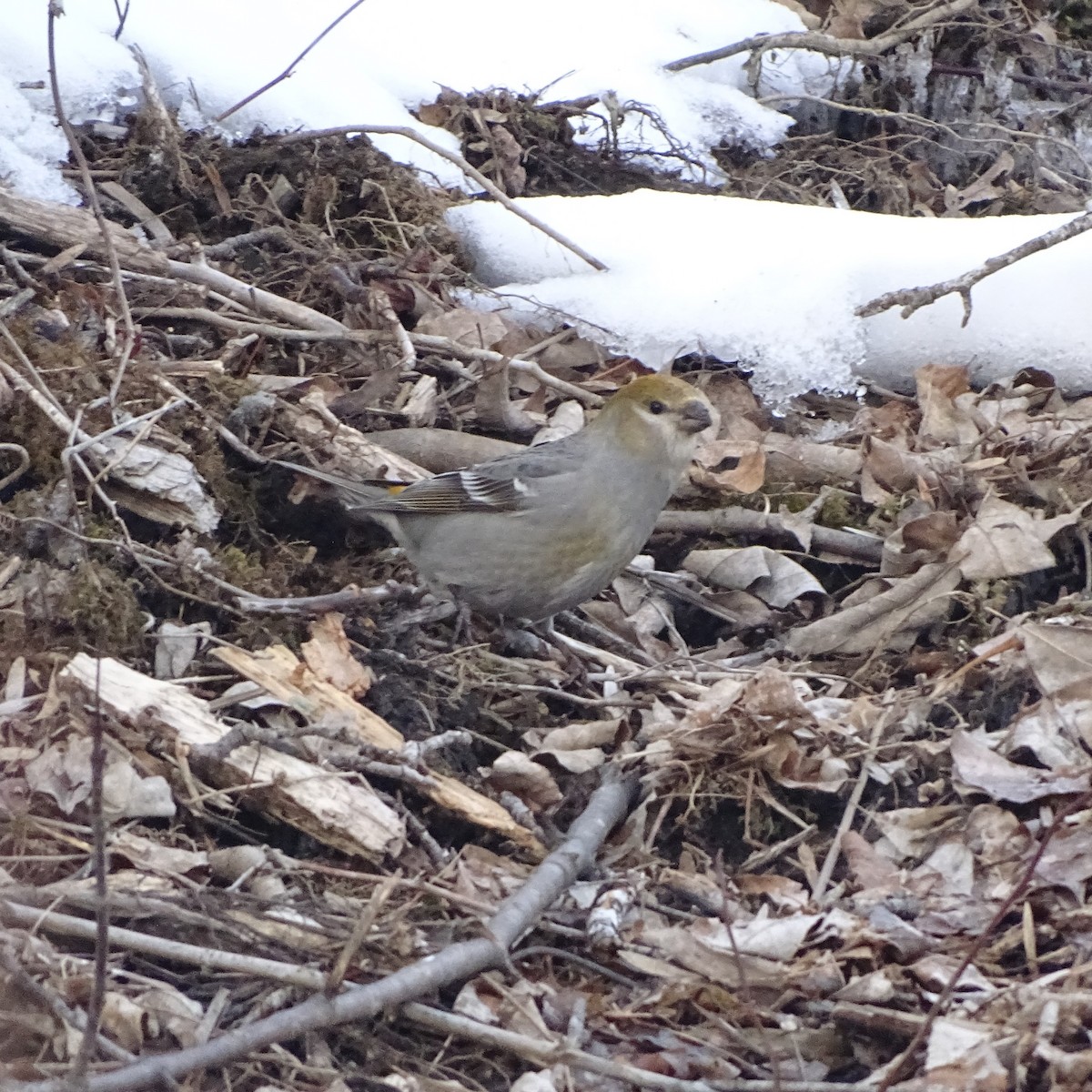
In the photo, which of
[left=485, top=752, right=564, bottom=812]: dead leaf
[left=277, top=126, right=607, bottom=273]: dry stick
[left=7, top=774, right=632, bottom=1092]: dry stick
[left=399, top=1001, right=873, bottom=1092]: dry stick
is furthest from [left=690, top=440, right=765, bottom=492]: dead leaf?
[left=399, top=1001, right=873, bottom=1092]: dry stick

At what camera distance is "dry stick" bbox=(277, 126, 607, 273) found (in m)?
6.05

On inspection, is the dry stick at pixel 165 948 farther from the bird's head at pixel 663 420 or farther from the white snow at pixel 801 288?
the white snow at pixel 801 288

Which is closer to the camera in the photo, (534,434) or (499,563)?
(499,563)

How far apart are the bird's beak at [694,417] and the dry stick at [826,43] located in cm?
327

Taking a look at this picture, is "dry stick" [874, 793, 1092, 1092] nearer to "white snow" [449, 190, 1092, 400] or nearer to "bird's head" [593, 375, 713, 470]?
"bird's head" [593, 375, 713, 470]

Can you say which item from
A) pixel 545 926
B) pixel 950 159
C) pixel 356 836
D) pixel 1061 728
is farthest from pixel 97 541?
pixel 950 159

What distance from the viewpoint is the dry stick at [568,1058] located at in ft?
8.77

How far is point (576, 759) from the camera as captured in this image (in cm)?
399

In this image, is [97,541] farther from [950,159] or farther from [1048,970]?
[950,159]

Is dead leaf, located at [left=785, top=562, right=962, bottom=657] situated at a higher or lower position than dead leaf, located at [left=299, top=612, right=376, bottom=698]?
lower

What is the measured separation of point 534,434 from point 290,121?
75.7 inches

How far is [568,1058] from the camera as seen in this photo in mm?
2752

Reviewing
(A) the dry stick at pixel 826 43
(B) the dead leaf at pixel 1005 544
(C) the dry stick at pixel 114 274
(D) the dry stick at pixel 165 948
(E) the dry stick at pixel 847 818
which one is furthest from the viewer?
(A) the dry stick at pixel 826 43

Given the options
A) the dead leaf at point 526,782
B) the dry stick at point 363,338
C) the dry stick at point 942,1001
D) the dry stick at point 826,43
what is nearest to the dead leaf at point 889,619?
the dead leaf at point 526,782
